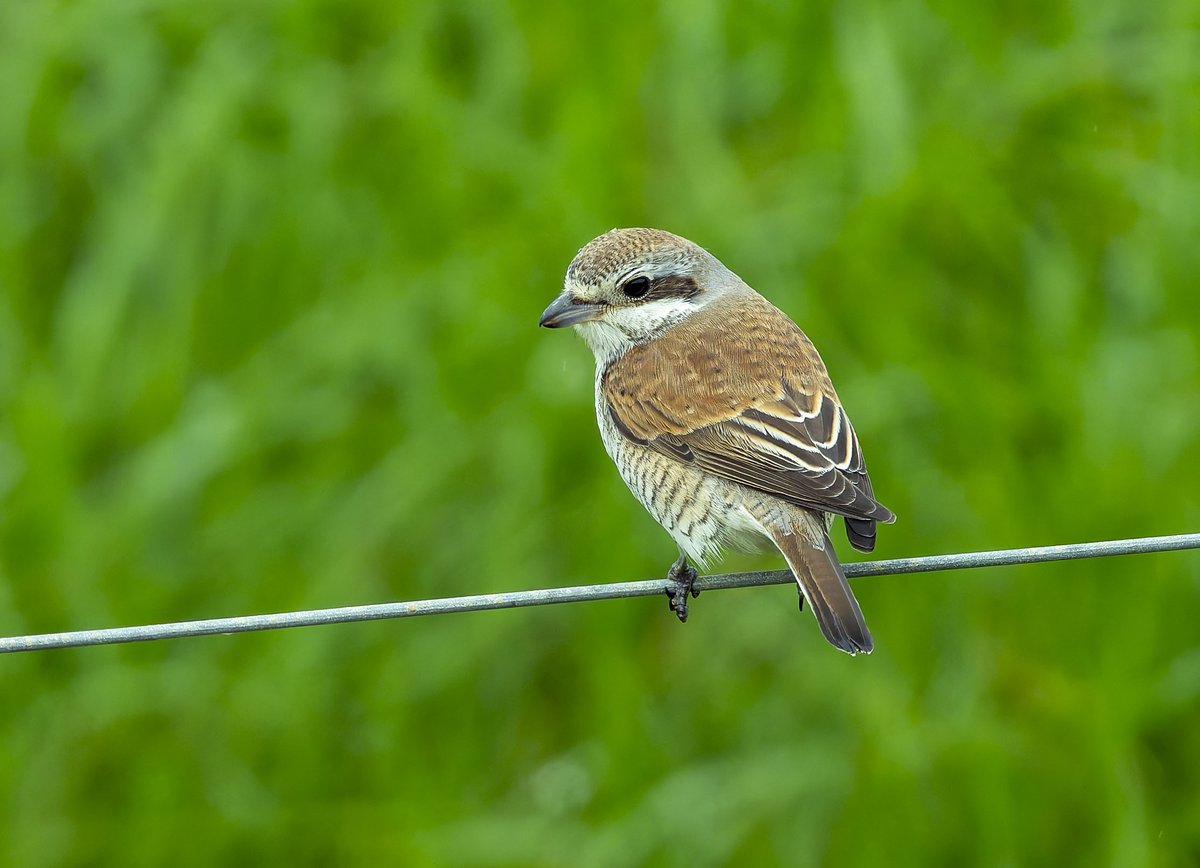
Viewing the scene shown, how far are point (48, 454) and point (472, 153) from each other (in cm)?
137

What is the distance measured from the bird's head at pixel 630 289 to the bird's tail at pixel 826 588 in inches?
31.0

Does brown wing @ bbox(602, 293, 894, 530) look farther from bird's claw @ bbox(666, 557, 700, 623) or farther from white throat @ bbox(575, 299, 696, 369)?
bird's claw @ bbox(666, 557, 700, 623)

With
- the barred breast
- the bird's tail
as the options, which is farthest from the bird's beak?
the bird's tail

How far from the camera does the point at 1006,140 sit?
421 cm

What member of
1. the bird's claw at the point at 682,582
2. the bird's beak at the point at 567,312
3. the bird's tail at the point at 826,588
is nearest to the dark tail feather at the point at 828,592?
the bird's tail at the point at 826,588

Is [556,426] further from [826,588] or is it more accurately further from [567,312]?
[826,588]

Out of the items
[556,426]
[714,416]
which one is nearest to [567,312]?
[714,416]

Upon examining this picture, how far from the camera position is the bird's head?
3586 mm

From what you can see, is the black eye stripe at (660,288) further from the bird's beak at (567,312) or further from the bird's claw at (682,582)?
the bird's claw at (682,582)

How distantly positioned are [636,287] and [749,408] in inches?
19.6

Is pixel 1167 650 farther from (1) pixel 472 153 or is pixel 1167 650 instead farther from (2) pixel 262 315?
(2) pixel 262 315

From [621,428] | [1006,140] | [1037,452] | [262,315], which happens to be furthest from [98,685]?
[1006,140]

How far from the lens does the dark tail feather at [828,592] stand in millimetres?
2762

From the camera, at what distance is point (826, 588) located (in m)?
2.89
